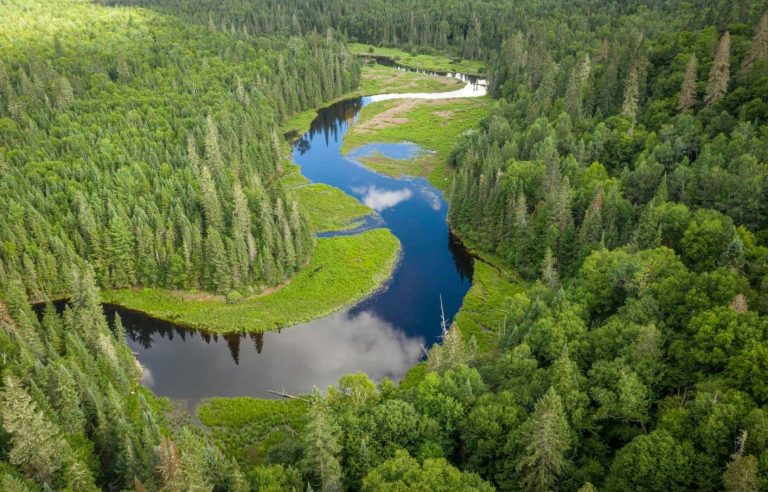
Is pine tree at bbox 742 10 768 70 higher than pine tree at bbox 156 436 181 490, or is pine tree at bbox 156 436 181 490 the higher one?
pine tree at bbox 742 10 768 70

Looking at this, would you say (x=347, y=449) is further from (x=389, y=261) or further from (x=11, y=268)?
(x=11, y=268)

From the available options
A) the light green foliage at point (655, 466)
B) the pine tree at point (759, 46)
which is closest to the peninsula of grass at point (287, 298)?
the light green foliage at point (655, 466)

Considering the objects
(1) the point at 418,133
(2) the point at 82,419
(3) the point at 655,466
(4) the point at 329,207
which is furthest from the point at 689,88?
(2) the point at 82,419

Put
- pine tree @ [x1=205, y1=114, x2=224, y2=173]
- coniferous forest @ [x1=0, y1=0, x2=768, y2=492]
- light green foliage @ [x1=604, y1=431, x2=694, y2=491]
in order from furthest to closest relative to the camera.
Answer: pine tree @ [x1=205, y1=114, x2=224, y2=173] → coniferous forest @ [x1=0, y1=0, x2=768, y2=492] → light green foliage @ [x1=604, y1=431, x2=694, y2=491]

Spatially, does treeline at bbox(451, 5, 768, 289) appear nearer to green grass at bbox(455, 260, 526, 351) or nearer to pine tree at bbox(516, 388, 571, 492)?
green grass at bbox(455, 260, 526, 351)

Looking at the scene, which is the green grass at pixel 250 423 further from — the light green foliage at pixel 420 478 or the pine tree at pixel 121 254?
the pine tree at pixel 121 254

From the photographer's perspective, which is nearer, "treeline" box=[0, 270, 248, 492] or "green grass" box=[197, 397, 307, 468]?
"treeline" box=[0, 270, 248, 492]

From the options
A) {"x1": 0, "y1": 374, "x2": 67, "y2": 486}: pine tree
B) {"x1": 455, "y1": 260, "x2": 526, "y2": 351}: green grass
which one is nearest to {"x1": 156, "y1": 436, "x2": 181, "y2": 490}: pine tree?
{"x1": 0, "y1": 374, "x2": 67, "y2": 486}: pine tree

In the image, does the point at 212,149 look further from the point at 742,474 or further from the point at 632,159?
the point at 742,474
